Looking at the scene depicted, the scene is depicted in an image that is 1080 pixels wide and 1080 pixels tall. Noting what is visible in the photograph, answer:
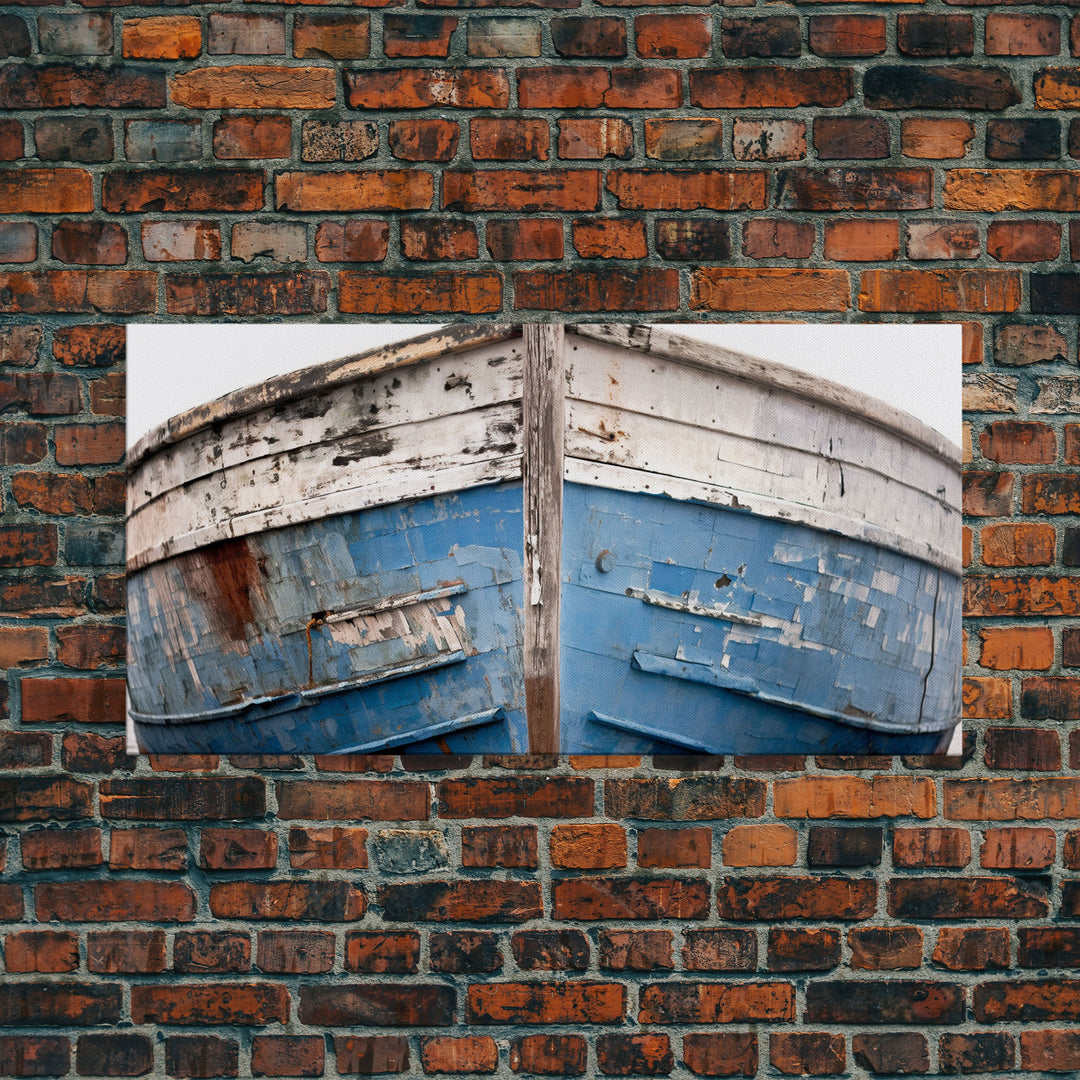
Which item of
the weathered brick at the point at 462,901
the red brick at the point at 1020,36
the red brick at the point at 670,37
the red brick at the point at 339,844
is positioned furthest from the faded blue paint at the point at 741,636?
the red brick at the point at 1020,36

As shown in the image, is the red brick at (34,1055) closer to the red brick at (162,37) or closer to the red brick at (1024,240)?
the red brick at (162,37)

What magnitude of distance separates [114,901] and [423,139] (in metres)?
1.26

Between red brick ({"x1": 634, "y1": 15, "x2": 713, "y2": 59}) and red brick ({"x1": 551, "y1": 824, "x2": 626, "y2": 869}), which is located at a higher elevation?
red brick ({"x1": 634, "y1": 15, "x2": 713, "y2": 59})

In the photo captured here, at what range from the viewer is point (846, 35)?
1.85 m

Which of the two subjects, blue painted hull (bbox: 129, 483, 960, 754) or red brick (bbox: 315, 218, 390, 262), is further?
red brick (bbox: 315, 218, 390, 262)

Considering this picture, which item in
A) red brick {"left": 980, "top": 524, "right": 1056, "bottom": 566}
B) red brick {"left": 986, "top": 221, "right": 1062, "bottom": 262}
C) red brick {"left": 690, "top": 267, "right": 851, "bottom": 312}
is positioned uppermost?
red brick {"left": 986, "top": 221, "right": 1062, "bottom": 262}

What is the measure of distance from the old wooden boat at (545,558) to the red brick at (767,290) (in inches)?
3.5

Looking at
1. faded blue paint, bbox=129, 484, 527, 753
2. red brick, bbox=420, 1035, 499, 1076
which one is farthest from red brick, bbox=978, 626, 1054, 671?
red brick, bbox=420, 1035, 499, 1076

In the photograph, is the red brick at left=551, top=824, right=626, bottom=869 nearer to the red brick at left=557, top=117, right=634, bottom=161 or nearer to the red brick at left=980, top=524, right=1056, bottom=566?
the red brick at left=980, top=524, right=1056, bottom=566

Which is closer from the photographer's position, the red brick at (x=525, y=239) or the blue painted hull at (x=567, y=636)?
the blue painted hull at (x=567, y=636)

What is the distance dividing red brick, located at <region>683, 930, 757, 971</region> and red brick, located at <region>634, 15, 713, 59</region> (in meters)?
1.35

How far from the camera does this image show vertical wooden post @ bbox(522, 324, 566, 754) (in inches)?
67.2

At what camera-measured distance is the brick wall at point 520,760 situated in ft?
5.90

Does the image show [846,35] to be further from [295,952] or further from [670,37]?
[295,952]
